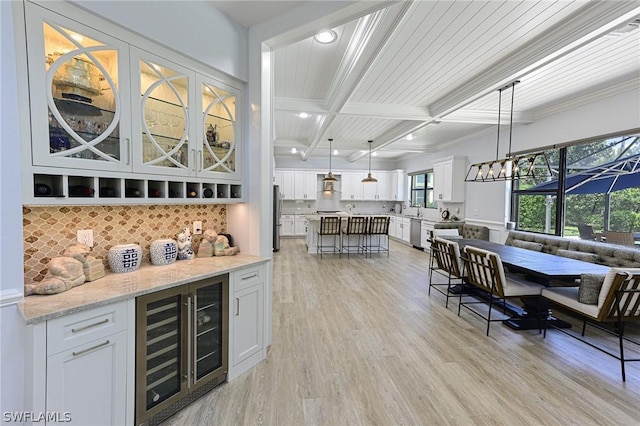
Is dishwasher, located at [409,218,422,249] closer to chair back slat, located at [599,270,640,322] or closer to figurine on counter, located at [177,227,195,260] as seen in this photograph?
chair back slat, located at [599,270,640,322]

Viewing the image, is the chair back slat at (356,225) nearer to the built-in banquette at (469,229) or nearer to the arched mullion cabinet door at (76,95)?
the built-in banquette at (469,229)

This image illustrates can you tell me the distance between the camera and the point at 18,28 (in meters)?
1.35

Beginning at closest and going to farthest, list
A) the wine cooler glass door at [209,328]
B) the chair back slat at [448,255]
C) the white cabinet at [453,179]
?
1. the wine cooler glass door at [209,328]
2. the chair back slat at [448,255]
3. the white cabinet at [453,179]

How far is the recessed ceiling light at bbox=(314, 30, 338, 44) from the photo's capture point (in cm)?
262

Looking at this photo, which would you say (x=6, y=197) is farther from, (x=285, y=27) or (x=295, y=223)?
(x=295, y=223)

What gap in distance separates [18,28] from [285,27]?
1.58m

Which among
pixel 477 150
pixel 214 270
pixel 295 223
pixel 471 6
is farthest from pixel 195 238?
pixel 295 223

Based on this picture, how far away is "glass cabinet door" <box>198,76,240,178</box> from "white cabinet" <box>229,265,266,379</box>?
2.92 ft

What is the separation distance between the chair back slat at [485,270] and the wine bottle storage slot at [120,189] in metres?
2.68

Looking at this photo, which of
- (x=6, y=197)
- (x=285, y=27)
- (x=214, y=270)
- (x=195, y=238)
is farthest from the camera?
(x=195, y=238)

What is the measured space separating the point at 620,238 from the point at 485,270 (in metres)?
2.36

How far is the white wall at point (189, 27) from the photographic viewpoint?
170 cm

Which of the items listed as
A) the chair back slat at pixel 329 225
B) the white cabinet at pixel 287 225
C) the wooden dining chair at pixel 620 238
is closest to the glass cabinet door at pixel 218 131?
the chair back slat at pixel 329 225

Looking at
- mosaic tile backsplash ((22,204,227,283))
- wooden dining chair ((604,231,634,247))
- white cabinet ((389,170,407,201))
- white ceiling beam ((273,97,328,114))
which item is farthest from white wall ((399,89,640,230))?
mosaic tile backsplash ((22,204,227,283))
